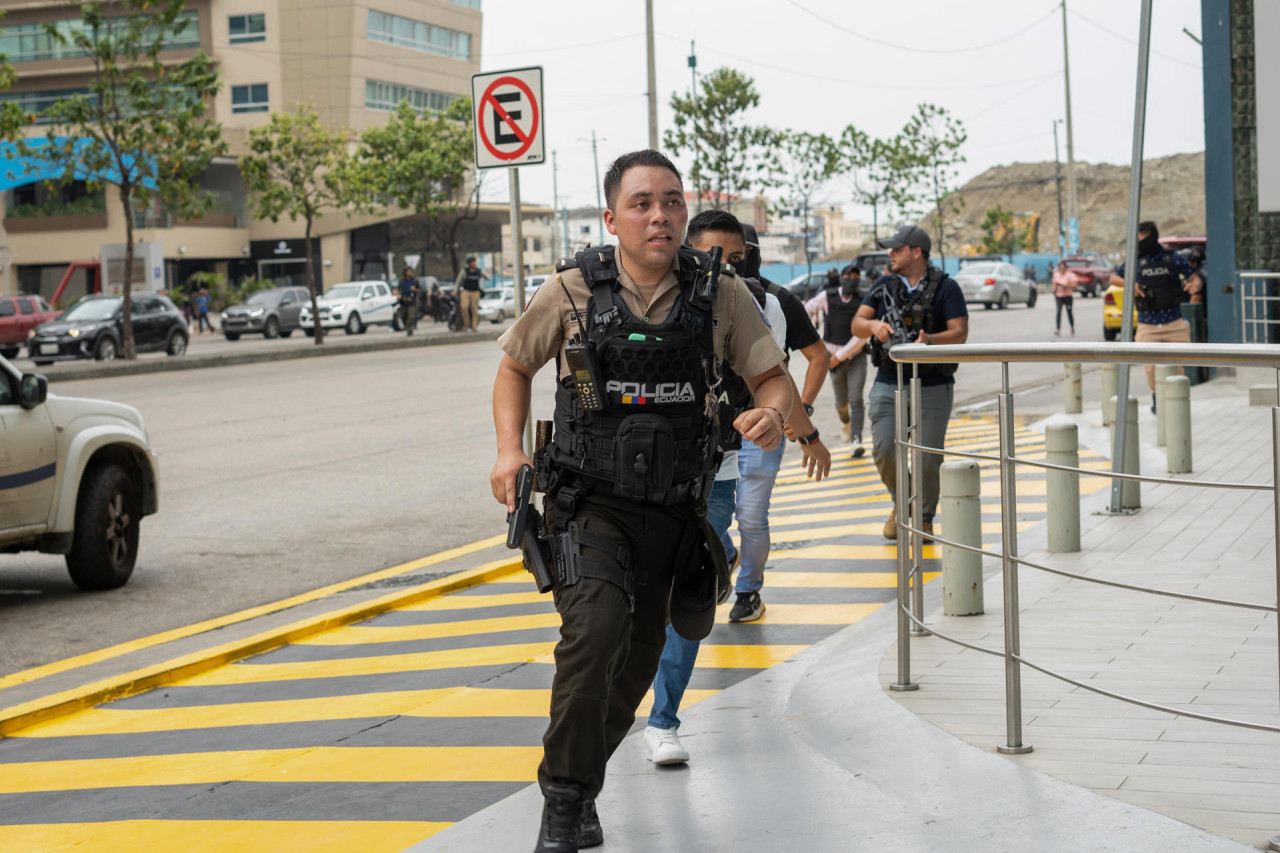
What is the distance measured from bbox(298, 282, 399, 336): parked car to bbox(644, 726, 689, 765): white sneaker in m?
43.7

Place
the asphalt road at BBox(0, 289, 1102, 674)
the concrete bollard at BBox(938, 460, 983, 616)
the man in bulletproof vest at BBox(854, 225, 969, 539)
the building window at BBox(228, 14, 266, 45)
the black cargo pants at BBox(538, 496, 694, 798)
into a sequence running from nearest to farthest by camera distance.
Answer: the black cargo pants at BBox(538, 496, 694, 798), the concrete bollard at BBox(938, 460, 983, 616), the man in bulletproof vest at BBox(854, 225, 969, 539), the asphalt road at BBox(0, 289, 1102, 674), the building window at BBox(228, 14, 266, 45)

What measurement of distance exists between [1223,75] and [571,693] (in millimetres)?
17124

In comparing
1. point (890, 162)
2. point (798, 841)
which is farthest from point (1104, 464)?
point (890, 162)

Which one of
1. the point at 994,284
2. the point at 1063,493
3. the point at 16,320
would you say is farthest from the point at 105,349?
the point at 1063,493

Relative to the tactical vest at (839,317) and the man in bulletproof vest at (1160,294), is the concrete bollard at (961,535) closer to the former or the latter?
the tactical vest at (839,317)

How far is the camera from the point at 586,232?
596 feet

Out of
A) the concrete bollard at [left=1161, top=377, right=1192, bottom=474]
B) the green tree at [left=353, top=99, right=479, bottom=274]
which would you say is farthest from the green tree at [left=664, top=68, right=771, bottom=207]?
the concrete bollard at [left=1161, top=377, right=1192, bottom=474]

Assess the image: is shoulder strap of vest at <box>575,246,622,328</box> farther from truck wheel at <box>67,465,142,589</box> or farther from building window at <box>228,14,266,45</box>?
building window at <box>228,14,266,45</box>

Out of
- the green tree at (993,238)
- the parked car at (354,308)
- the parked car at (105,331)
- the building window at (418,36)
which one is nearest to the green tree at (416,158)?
the parked car at (354,308)

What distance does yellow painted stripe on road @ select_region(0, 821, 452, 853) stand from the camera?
425 cm

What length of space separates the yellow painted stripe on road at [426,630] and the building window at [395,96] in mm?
65231

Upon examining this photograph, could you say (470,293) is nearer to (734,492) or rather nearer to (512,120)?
(512,120)

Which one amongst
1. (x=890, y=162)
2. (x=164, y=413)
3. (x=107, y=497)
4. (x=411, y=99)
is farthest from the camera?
(x=411, y=99)

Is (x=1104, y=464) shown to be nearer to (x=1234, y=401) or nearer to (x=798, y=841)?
(x=1234, y=401)
